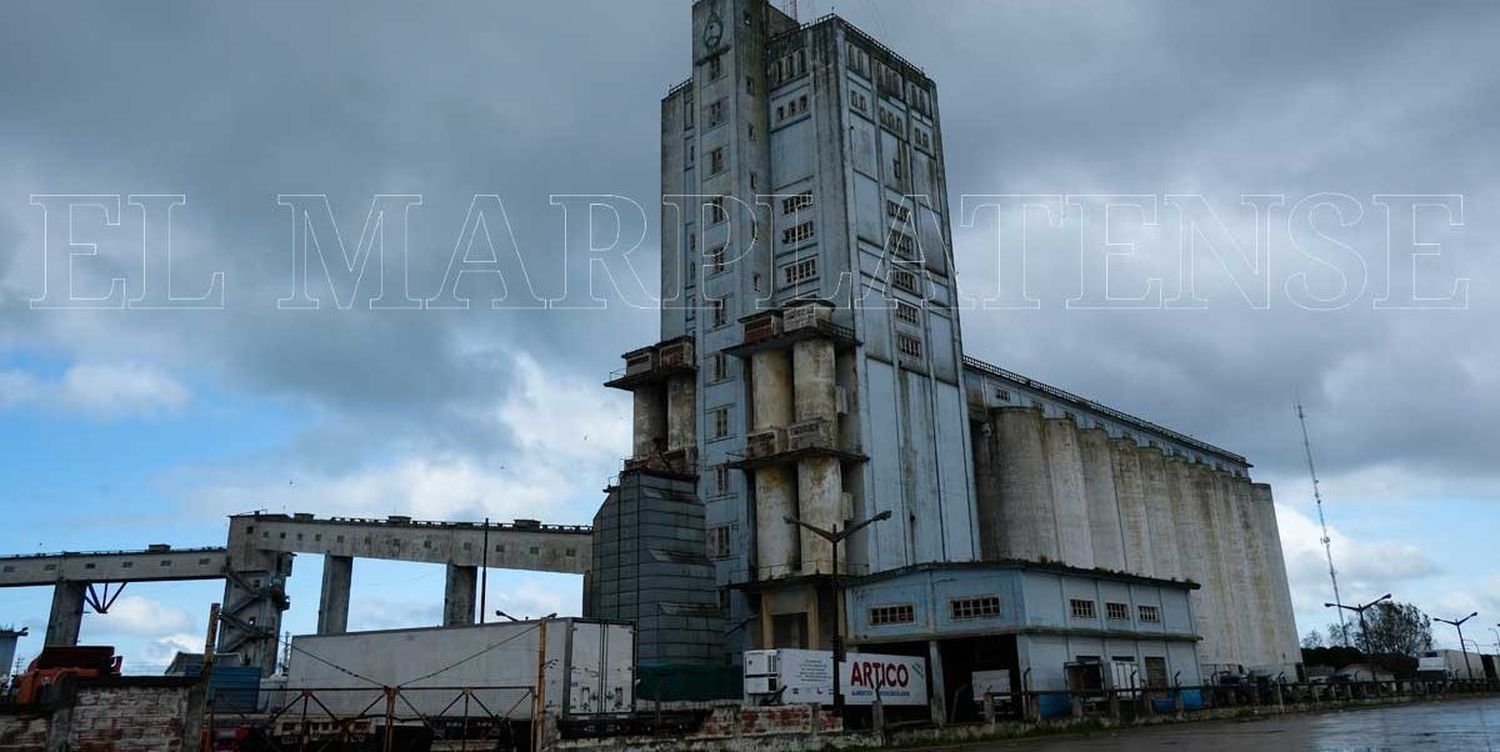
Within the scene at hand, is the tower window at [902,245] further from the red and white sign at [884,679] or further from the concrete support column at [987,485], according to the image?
the red and white sign at [884,679]

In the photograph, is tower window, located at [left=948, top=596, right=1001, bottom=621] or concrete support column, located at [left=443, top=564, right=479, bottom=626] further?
concrete support column, located at [left=443, top=564, right=479, bottom=626]

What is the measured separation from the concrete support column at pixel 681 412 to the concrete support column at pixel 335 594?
3527cm

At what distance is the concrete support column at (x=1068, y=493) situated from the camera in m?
77.1

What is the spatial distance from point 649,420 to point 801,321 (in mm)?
16630

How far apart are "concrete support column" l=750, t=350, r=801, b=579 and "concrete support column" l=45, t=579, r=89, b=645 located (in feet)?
238

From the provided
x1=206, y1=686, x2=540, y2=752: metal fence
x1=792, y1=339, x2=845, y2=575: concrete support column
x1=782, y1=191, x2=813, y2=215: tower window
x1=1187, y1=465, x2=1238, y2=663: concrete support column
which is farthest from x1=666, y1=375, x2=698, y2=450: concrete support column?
x1=1187, y1=465, x2=1238, y2=663: concrete support column

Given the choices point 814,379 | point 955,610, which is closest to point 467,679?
point 955,610

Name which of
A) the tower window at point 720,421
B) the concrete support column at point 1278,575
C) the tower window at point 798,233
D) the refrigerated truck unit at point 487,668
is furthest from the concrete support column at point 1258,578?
the refrigerated truck unit at point 487,668

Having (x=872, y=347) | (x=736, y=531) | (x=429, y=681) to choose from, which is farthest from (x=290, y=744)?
(x=872, y=347)

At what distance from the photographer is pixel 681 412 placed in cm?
7412

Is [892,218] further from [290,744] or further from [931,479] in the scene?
[290,744]

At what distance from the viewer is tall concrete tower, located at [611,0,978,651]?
6544cm

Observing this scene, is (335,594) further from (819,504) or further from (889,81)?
(889,81)

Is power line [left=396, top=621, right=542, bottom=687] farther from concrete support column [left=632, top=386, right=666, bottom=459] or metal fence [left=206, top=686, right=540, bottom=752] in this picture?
concrete support column [left=632, top=386, right=666, bottom=459]
